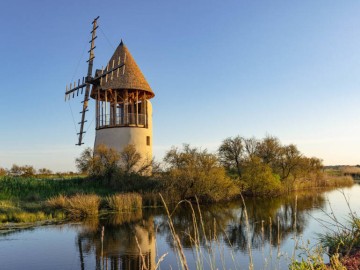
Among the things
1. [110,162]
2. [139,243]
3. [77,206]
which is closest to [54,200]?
[77,206]

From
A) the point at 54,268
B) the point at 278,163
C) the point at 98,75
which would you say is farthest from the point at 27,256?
the point at 278,163

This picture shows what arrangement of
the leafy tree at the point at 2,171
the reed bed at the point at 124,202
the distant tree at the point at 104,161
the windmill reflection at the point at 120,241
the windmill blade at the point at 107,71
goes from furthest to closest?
the leafy tree at the point at 2,171
the windmill blade at the point at 107,71
the distant tree at the point at 104,161
the reed bed at the point at 124,202
the windmill reflection at the point at 120,241

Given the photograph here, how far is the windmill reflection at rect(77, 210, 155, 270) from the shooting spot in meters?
9.47

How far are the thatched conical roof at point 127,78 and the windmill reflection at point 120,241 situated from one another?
37.7ft

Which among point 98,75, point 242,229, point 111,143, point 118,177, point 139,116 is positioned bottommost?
point 242,229

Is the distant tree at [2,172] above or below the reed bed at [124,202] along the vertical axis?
above

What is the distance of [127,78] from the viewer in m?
26.7

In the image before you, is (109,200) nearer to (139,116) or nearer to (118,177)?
(118,177)

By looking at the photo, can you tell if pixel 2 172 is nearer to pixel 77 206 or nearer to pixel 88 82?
pixel 88 82

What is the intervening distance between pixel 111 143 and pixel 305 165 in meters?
18.8

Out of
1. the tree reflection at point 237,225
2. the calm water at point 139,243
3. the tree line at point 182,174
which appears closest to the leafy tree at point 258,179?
the tree line at point 182,174

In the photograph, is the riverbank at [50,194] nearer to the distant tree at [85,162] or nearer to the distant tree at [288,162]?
the distant tree at [85,162]

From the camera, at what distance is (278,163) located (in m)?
34.1

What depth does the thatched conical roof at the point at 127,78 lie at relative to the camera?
26266mm
